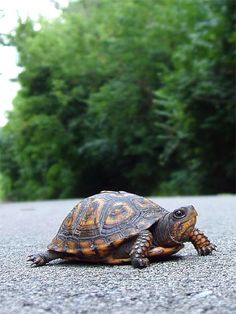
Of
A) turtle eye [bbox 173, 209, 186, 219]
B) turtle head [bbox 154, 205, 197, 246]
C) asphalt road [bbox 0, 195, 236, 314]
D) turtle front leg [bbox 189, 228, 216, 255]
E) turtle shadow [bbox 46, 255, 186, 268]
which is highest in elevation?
turtle eye [bbox 173, 209, 186, 219]

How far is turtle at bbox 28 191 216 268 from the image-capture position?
9.82 feet

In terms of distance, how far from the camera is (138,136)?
76.5 feet

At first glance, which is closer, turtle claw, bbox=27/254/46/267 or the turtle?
the turtle

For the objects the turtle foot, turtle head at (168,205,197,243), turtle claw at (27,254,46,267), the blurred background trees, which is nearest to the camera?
the turtle foot

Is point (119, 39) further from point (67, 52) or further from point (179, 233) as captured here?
point (179, 233)

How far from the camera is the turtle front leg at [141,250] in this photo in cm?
292

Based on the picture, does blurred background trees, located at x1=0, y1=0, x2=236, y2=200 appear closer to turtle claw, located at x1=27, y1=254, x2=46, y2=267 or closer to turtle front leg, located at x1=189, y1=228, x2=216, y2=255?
turtle front leg, located at x1=189, y1=228, x2=216, y2=255

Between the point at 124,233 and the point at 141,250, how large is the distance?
13 cm

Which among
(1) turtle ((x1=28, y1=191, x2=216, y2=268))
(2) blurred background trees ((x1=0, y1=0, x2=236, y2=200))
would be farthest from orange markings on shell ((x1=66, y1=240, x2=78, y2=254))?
(2) blurred background trees ((x1=0, y1=0, x2=236, y2=200))

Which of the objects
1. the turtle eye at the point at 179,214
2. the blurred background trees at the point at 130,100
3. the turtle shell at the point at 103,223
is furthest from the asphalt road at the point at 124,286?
the blurred background trees at the point at 130,100

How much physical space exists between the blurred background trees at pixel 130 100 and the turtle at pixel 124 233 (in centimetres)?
1500

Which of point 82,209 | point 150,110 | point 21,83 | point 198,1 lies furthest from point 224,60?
point 82,209

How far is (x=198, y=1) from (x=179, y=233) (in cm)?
1772

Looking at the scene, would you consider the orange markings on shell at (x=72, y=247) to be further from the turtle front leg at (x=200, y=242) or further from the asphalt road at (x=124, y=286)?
the turtle front leg at (x=200, y=242)
